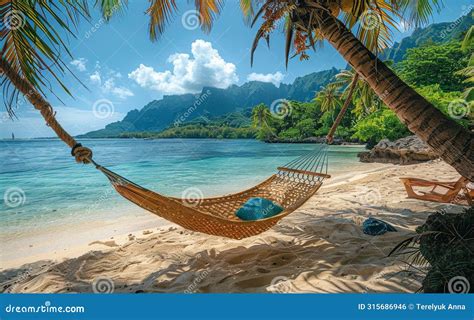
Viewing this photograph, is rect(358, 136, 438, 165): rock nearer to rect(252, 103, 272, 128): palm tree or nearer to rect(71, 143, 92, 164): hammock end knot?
rect(71, 143, 92, 164): hammock end knot

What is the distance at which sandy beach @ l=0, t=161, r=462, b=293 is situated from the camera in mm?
1275

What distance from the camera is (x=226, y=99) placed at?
4003 cm

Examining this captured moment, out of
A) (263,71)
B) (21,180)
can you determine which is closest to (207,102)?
(263,71)

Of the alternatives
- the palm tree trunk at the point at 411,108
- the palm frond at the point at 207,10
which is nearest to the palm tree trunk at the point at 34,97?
the palm tree trunk at the point at 411,108

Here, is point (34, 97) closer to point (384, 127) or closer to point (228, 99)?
point (384, 127)

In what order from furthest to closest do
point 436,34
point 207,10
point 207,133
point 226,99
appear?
1. point 226,99
2. point 207,133
3. point 436,34
4. point 207,10

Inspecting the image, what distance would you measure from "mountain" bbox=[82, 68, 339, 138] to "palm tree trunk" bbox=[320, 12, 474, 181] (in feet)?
92.2

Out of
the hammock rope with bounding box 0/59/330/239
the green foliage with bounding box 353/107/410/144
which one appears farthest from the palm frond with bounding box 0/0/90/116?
the green foliage with bounding box 353/107/410/144

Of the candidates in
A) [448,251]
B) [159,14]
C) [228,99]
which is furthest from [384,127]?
[228,99]

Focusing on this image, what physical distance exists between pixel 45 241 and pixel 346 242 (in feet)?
9.44

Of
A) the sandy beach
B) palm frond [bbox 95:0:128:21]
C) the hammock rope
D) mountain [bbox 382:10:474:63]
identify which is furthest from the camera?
mountain [bbox 382:10:474:63]

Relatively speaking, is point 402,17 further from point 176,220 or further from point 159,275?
point 159,275

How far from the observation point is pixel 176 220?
1.47 meters

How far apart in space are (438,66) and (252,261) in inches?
546
